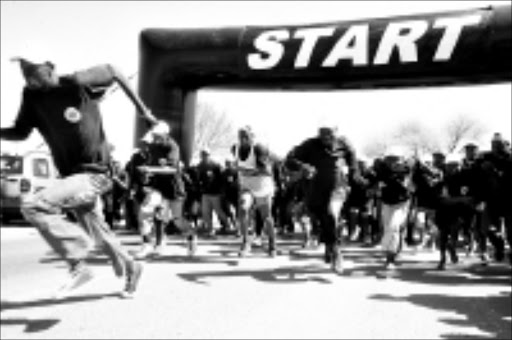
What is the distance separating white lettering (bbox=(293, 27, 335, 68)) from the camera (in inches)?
532

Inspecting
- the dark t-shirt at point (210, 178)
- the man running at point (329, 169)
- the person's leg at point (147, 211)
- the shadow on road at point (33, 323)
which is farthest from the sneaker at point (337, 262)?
the dark t-shirt at point (210, 178)

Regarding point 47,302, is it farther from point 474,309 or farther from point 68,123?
point 474,309

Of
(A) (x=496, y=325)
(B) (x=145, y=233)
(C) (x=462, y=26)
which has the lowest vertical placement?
(A) (x=496, y=325)

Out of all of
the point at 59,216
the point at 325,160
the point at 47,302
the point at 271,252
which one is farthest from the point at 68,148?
the point at 271,252

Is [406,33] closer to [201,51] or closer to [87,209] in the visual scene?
[201,51]

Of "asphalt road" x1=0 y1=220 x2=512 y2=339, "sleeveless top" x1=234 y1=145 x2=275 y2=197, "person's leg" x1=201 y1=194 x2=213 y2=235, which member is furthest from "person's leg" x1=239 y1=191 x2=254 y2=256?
"person's leg" x1=201 y1=194 x2=213 y2=235

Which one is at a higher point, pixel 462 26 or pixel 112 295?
pixel 462 26

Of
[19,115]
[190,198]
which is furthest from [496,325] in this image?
[190,198]

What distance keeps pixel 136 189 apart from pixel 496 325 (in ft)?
18.9

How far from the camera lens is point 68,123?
→ 4285 millimetres

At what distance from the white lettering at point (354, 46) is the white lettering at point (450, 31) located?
149 centimetres

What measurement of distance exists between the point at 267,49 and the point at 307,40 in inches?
39.1

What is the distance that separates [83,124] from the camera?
14.2 feet

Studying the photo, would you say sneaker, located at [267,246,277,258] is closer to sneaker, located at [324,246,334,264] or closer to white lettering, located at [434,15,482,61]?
sneaker, located at [324,246,334,264]
